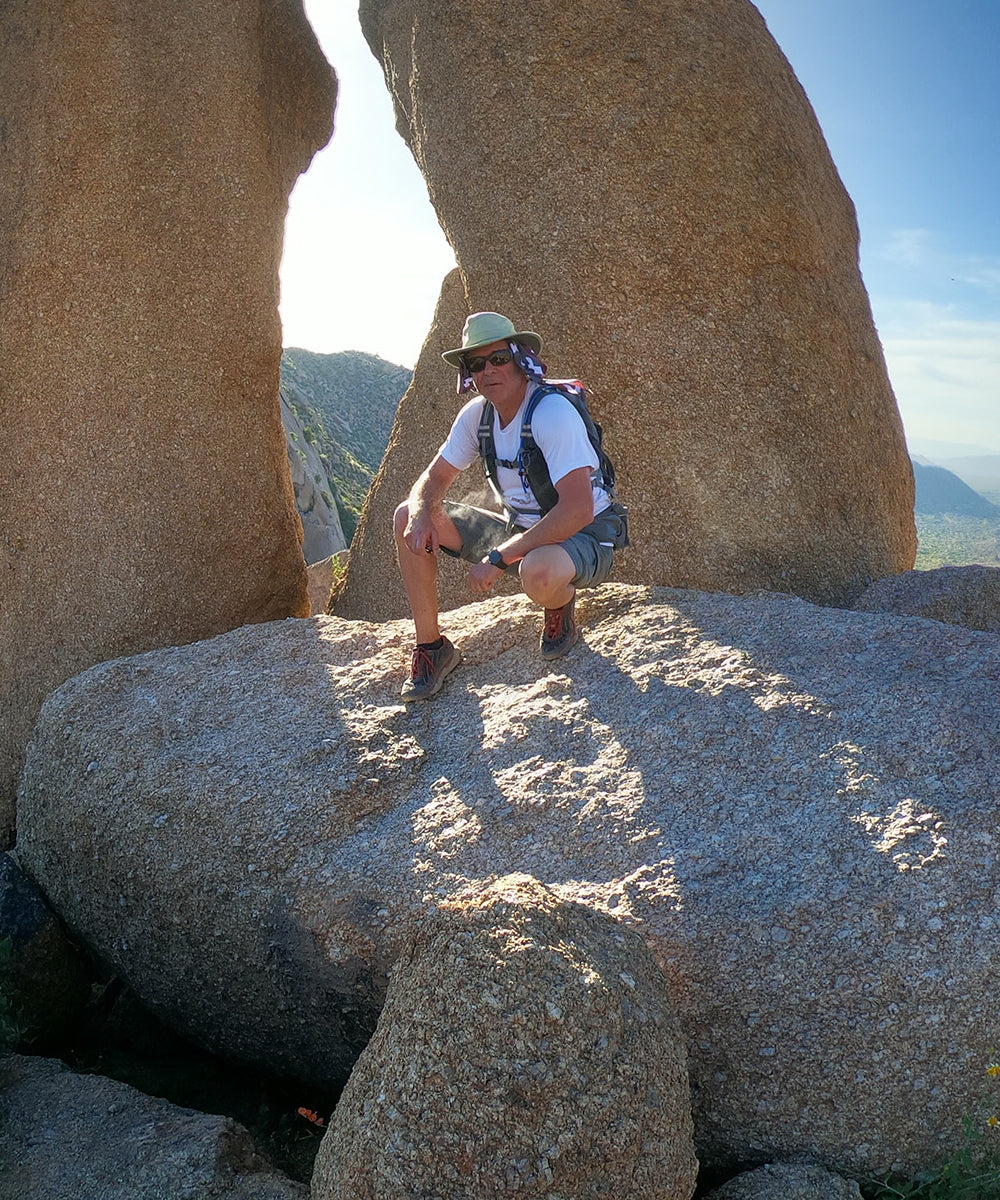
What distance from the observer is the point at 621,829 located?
3664 millimetres

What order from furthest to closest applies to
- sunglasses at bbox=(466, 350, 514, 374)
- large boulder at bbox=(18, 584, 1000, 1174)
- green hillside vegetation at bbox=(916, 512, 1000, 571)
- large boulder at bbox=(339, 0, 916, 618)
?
A: green hillside vegetation at bbox=(916, 512, 1000, 571)
large boulder at bbox=(339, 0, 916, 618)
sunglasses at bbox=(466, 350, 514, 374)
large boulder at bbox=(18, 584, 1000, 1174)

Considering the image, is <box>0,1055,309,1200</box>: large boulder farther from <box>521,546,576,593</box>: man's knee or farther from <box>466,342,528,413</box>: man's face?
<box>466,342,528,413</box>: man's face

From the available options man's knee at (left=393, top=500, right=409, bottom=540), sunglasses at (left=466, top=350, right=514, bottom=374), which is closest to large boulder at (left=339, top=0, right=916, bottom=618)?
man's knee at (left=393, top=500, right=409, bottom=540)

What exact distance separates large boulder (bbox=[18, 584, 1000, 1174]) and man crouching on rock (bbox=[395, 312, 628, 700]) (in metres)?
0.24

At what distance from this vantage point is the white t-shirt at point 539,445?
4438 mm

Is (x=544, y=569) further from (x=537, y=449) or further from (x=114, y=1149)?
(x=114, y=1149)

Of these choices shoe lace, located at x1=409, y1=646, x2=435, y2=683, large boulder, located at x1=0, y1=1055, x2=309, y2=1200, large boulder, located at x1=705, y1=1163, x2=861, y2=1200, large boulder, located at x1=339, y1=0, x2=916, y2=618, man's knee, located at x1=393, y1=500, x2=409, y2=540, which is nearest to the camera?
large boulder, located at x1=705, y1=1163, x2=861, y2=1200

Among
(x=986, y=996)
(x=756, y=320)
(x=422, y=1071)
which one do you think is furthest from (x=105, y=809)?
(x=756, y=320)

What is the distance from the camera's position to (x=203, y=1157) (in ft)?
10.7

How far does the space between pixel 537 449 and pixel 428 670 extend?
1.08 m

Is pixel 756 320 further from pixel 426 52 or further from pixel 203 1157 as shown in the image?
pixel 203 1157

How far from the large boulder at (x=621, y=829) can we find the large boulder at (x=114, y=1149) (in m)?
0.55

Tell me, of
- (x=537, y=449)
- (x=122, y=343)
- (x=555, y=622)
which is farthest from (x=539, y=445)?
(x=122, y=343)

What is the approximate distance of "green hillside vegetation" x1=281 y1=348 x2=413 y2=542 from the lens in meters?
48.2
